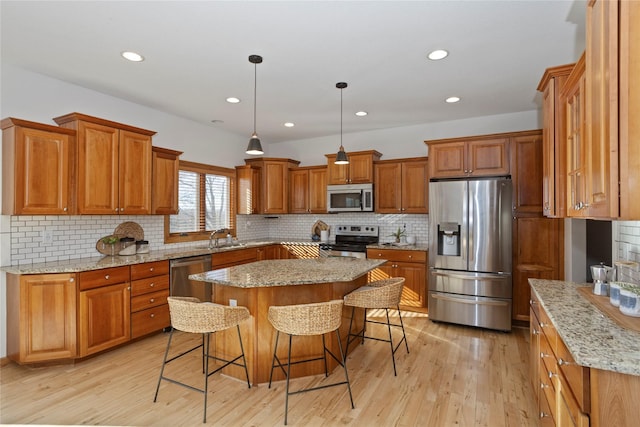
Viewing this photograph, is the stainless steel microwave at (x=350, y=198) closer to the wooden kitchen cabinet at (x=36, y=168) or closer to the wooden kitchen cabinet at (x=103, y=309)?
the wooden kitchen cabinet at (x=103, y=309)

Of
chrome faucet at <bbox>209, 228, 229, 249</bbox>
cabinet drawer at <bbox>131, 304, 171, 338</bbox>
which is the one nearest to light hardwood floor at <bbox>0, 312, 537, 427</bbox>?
cabinet drawer at <bbox>131, 304, 171, 338</bbox>

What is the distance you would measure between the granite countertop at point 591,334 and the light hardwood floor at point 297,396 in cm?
95

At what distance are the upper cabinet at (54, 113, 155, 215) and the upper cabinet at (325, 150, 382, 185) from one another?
110 inches

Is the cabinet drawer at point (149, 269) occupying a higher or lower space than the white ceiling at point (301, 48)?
lower

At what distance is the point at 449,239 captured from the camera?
14.2ft

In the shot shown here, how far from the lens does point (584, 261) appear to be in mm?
3809

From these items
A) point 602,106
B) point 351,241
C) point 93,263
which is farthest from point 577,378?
point 351,241

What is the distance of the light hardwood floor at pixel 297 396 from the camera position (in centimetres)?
234

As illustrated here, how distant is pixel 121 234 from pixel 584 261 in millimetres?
5438

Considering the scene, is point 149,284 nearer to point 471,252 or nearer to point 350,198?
point 350,198

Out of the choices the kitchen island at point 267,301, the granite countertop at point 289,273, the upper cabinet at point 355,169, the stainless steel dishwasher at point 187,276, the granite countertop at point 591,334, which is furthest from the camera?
the upper cabinet at point 355,169

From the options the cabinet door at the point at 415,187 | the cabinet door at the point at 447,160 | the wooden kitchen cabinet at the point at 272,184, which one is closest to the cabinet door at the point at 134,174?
the wooden kitchen cabinet at the point at 272,184

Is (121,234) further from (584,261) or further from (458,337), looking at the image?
(584,261)

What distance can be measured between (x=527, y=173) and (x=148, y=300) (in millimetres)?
4766
